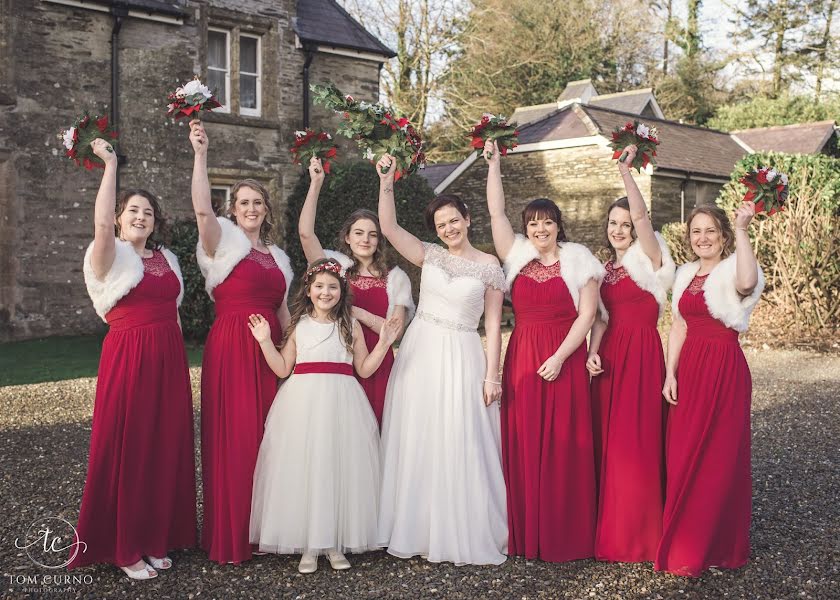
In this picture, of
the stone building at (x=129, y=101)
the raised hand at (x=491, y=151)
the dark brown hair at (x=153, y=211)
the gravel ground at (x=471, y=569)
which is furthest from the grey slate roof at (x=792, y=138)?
the dark brown hair at (x=153, y=211)

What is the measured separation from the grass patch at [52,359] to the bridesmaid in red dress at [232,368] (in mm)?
6766

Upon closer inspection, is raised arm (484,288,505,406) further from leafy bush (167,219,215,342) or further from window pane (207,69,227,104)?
window pane (207,69,227,104)

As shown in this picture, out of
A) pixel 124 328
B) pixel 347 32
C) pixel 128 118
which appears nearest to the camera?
pixel 124 328

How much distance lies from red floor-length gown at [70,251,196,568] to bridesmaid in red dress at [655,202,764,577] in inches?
108

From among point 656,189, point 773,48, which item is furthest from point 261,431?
point 773,48

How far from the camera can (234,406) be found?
453 cm

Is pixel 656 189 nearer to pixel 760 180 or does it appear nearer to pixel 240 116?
pixel 240 116

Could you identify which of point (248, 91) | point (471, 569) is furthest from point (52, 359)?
point (471, 569)

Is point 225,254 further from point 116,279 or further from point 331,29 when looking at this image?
point 331,29

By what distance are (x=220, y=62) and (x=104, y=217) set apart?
40.8 feet

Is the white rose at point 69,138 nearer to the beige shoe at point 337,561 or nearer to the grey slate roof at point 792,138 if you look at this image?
the beige shoe at point 337,561

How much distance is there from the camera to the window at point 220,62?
1545 centimetres

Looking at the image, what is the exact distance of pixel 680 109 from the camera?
3584 centimetres

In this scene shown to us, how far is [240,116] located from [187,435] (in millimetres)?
12010
